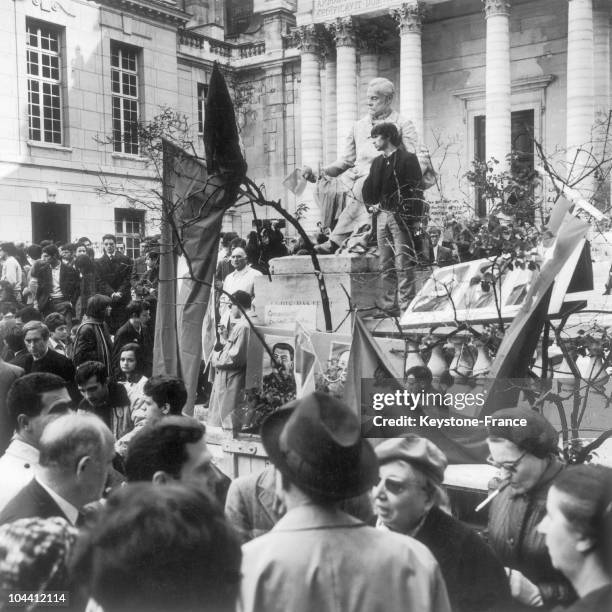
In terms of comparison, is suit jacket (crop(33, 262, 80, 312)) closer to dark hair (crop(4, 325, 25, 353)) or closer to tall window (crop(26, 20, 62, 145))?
dark hair (crop(4, 325, 25, 353))

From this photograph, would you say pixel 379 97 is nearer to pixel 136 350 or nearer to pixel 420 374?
pixel 136 350

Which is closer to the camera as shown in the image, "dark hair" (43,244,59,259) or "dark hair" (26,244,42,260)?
"dark hair" (43,244,59,259)

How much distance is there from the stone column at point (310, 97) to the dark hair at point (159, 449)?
94.3 ft

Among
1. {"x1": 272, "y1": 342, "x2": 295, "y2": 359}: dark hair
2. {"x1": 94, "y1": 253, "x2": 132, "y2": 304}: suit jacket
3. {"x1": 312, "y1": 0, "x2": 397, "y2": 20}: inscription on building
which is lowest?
{"x1": 272, "y1": 342, "x2": 295, "y2": 359}: dark hair

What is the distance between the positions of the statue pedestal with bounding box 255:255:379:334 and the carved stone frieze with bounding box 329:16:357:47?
23055 millimetres

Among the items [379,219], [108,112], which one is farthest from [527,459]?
[108,112]

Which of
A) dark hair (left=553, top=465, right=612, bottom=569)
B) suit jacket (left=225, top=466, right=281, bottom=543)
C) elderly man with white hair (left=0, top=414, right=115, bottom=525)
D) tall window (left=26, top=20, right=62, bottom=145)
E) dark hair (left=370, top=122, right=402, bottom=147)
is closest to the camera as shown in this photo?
dark hair (left=553, top=465, right=612, bottom=569)

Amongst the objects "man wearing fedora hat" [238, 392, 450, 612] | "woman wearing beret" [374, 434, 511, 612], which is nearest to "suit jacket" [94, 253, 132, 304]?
"woman wearing beret" [374, 434, 511, 612]

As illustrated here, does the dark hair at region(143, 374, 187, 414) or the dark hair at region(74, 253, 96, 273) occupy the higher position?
the dark hair at region(74, 253, 96, 273)

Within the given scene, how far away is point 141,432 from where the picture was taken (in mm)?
3623

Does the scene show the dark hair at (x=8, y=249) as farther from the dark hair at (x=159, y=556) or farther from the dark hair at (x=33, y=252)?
the dark hair at (x=159, y=556)

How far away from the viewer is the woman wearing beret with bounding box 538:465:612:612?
2.57 meters

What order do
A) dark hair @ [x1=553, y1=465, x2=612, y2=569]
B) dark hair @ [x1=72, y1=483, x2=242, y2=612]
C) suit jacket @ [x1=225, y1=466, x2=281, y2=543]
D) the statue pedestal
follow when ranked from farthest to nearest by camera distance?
the statue pedestal
suit jacket @ [x1=225, y1=466, x2=281, y2=543]
dark hair @ [x1=553, y1=465, x2=612, y2=569]
dark hair @ [x1=72, y1=483, x2=242, y2=612]

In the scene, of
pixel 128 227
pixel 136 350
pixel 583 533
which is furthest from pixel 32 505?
pixel 128 227
